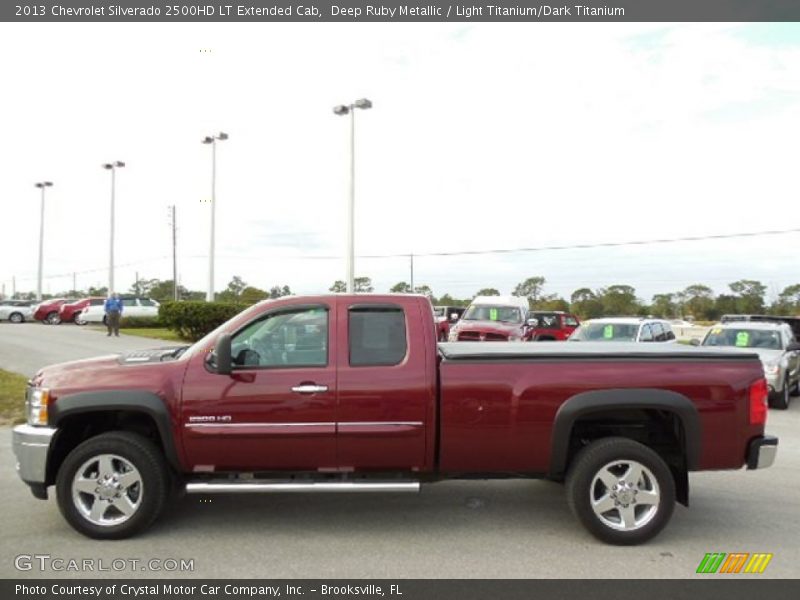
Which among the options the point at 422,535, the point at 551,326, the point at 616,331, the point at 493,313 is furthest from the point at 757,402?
the point at 551,326

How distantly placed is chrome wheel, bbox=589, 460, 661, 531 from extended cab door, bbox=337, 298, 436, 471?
4.38 ft

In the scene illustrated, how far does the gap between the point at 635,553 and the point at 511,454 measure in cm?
108

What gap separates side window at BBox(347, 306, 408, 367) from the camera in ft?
16.9

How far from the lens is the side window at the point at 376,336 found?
16.9 ft

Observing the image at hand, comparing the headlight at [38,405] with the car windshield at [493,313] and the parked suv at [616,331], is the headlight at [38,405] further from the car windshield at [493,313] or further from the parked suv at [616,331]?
the car windshield at [493,313]

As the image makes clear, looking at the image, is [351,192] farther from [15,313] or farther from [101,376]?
[15,313]

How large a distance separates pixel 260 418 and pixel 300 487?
573 mm

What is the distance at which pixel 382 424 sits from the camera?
4.98 m

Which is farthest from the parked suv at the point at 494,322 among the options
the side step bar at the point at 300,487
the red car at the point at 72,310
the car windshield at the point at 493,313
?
the red car at the point at 72,310

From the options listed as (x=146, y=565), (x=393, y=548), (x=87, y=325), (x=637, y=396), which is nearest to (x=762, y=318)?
(x=637, y=396)

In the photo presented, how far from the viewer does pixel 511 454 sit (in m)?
5.04

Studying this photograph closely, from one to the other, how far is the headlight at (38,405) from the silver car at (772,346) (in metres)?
11.3

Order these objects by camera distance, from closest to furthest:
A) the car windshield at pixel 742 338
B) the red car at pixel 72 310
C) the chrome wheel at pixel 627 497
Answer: the chrome wheel at pixel 627 497 < the car windshield at pixel 742 338 < the red car at pixel 72 310
